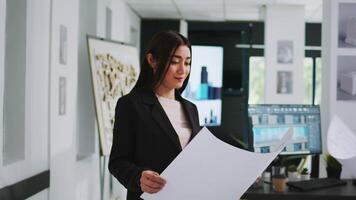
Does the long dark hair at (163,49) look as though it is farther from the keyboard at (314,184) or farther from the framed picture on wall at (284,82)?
the framed picture on wall at (284,82)

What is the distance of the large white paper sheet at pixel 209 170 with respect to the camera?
126 centimetres

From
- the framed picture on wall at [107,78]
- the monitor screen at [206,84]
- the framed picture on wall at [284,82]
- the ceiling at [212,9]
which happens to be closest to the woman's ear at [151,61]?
the framed picture on wall at [107,78]

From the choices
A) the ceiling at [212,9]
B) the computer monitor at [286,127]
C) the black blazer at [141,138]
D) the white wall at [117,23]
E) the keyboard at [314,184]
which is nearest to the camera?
the black blazer at [141,138]

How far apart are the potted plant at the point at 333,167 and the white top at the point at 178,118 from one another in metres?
1.51

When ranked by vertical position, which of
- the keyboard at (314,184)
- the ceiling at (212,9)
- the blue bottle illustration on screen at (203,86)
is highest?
the ceiling at (212,9)

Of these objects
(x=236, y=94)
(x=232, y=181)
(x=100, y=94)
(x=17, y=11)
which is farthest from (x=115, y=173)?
(x=236, y=94)

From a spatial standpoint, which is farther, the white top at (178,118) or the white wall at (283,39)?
the white wall at (283,39)

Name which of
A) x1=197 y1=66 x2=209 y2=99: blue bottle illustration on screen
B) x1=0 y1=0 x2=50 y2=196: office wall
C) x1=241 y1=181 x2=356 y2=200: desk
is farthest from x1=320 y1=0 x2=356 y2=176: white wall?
x1=197 y1=66 x2=209 y2=99: blue bottle illustration on screen

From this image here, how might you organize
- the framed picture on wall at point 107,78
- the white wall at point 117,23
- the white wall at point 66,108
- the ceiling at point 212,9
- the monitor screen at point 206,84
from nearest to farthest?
the white wall at point 66,108 < the framed picture on wall at point 107,78 < the white wall at point 117,23 < the ceiling at point 212,9 < the monitor screen at point 206,84

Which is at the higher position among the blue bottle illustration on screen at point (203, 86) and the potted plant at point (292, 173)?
the blue bottle illustration on screen at point (203, 86)

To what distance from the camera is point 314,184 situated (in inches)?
99.0

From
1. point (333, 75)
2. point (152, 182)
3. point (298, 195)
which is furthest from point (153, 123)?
point (333, 75)

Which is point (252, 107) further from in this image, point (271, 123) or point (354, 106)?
point (354, 106)

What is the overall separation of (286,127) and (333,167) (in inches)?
15.5
